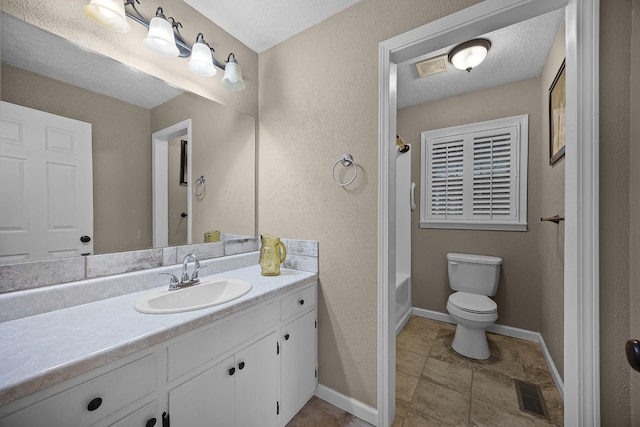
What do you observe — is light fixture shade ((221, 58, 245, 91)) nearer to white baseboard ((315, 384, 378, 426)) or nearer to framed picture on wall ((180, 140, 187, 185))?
framed picture on wall ((180, 140, 187, 185))

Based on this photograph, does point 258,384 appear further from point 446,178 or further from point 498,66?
point 498,66

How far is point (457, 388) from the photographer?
1.67m

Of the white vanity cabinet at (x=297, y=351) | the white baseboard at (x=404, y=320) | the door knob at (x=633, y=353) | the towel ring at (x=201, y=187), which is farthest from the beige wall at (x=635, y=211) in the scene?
the towel ring at (x=201, y=187)

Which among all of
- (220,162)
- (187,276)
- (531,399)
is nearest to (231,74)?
(220,162)

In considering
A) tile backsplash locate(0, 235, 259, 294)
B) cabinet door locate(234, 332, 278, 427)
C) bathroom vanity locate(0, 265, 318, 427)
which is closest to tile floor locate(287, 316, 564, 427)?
cabinet door locate(234, 332, 278, 427)

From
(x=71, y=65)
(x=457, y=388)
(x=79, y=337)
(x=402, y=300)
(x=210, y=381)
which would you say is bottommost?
(x=457, y=388)

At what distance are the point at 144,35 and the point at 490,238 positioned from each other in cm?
309

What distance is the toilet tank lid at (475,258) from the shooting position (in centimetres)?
226

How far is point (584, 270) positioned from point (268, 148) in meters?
1.80

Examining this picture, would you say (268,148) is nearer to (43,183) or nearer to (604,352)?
(43,183)

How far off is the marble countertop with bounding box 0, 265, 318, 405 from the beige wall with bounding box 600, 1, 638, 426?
1.41m

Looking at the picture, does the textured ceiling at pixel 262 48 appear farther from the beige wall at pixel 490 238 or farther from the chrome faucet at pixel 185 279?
the chrome faucet at pixel 185 279

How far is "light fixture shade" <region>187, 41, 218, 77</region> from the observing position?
1.42 m

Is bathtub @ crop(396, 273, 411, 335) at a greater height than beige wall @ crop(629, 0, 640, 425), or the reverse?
beige wall @ crop(629, 0, 640, 425)
